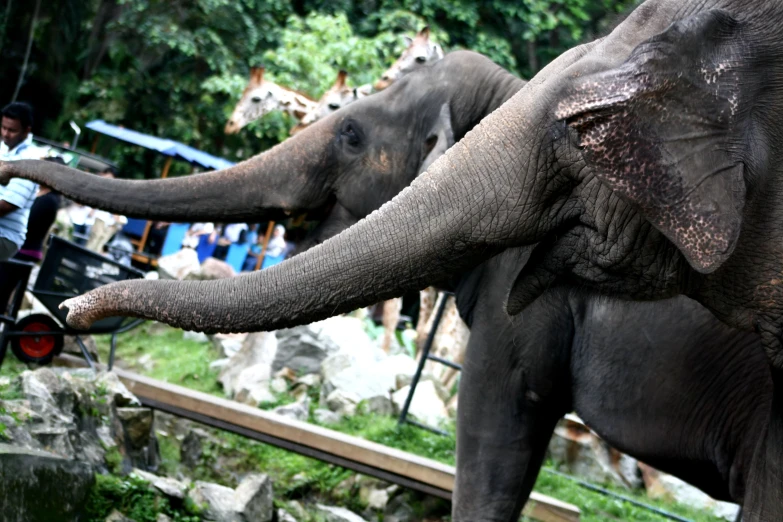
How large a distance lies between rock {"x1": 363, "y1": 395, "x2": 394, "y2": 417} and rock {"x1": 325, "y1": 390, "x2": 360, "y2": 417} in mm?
104

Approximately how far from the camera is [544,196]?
283 centimetres

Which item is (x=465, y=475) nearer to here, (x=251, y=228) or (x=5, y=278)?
→ (x=5, y=278)

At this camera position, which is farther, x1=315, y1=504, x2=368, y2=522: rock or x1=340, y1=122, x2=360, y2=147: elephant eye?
x1=315, y1=504, x2=368, y2=522: rock

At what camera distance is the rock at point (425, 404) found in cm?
888

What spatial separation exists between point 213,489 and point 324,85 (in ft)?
34.6

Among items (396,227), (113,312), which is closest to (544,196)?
(396,227)

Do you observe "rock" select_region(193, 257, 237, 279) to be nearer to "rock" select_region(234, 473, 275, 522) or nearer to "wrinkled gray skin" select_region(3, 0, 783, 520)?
"rock" select_region(234, 473, 275, 522)

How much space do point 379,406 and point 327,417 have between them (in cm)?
53

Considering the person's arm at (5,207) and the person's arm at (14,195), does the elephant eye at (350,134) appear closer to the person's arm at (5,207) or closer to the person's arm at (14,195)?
the person's arm at (14,195)

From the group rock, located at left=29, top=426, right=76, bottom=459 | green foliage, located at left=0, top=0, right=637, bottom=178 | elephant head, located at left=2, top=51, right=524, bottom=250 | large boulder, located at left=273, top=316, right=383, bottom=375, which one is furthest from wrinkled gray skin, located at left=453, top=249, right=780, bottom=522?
green foliage, located at left=0, top=0, right=637, bottom=178

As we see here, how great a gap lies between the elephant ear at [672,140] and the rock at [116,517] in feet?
9.52

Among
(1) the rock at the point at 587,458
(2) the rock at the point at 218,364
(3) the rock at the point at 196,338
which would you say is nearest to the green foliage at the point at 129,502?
(1) the rock at the point at 587,458

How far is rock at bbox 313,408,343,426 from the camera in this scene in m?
8.41

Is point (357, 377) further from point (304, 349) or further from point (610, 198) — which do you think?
point (610, 198)
